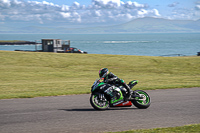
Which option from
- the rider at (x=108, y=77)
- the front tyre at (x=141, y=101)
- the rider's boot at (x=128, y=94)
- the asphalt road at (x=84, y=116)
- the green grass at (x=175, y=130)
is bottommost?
A: the asphalt road at (x=84, y=116)

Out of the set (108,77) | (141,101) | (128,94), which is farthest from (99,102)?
(141,101)

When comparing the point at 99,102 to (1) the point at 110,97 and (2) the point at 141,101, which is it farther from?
(2) the point at 141,101

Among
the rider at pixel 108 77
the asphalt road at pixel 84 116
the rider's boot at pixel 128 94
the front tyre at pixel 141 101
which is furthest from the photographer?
the front tyre at pixel 141 101

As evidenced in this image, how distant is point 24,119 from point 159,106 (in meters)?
5.15

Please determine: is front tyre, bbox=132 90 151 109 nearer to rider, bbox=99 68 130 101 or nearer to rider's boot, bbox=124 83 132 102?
rider's boot, bbox=124 83 132 102

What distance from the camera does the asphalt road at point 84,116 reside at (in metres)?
7.87

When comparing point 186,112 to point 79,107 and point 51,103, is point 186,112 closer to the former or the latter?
point 79,107

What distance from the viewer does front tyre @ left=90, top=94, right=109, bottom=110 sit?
33.5ft

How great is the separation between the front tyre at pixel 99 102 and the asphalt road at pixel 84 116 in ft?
0.75

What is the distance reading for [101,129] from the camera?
767 centimetres

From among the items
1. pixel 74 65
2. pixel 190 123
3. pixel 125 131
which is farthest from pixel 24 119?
pixel 74 65

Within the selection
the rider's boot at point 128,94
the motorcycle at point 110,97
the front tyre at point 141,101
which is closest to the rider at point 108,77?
the rider's boot at point 128,94

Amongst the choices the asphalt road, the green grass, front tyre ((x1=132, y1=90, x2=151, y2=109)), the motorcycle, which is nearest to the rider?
the motorcycle

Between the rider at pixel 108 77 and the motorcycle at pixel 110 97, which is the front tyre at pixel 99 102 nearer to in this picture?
the motorcycle at pixel 110 97
